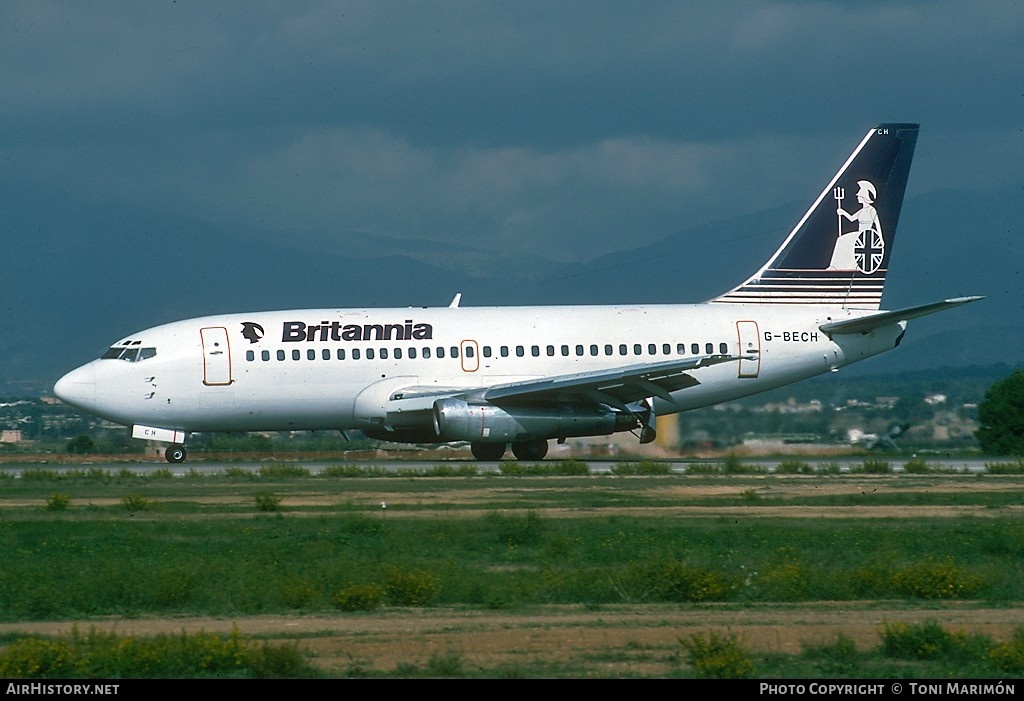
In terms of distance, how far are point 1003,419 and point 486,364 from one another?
1805 cm

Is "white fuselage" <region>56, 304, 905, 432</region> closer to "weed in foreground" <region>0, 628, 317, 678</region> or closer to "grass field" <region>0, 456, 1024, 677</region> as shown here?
"grass field" <region>0, 456, 1024, 677</region>

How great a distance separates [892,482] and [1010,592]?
15.7m

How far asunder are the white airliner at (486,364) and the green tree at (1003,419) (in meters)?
7.25

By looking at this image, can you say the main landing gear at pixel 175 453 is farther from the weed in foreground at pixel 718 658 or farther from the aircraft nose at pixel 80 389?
the weed in foreground at pixel 718 658

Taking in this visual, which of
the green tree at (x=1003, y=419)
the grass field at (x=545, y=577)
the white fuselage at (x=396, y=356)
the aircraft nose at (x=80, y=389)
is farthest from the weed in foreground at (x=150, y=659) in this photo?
the green tree at (x=1003, y=419)

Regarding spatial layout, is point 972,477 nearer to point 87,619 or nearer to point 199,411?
point 199,411

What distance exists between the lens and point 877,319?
41.2m

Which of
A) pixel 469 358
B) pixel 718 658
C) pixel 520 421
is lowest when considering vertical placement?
pixel 718 658

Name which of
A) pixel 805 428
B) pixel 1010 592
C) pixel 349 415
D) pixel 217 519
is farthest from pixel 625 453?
pixel 1010 592

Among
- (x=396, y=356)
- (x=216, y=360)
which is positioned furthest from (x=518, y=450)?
(x=216, y=360)

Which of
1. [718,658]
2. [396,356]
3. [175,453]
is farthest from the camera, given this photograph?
[175,453]

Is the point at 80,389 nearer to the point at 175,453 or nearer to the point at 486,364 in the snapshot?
the point at 175,453

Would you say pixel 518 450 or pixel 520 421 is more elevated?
pixel 520 421

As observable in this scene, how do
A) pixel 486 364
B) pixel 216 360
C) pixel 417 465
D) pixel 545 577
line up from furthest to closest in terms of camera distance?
pixel 417 465, pixel 486 364, pixel 216 360, pixel 545 577
